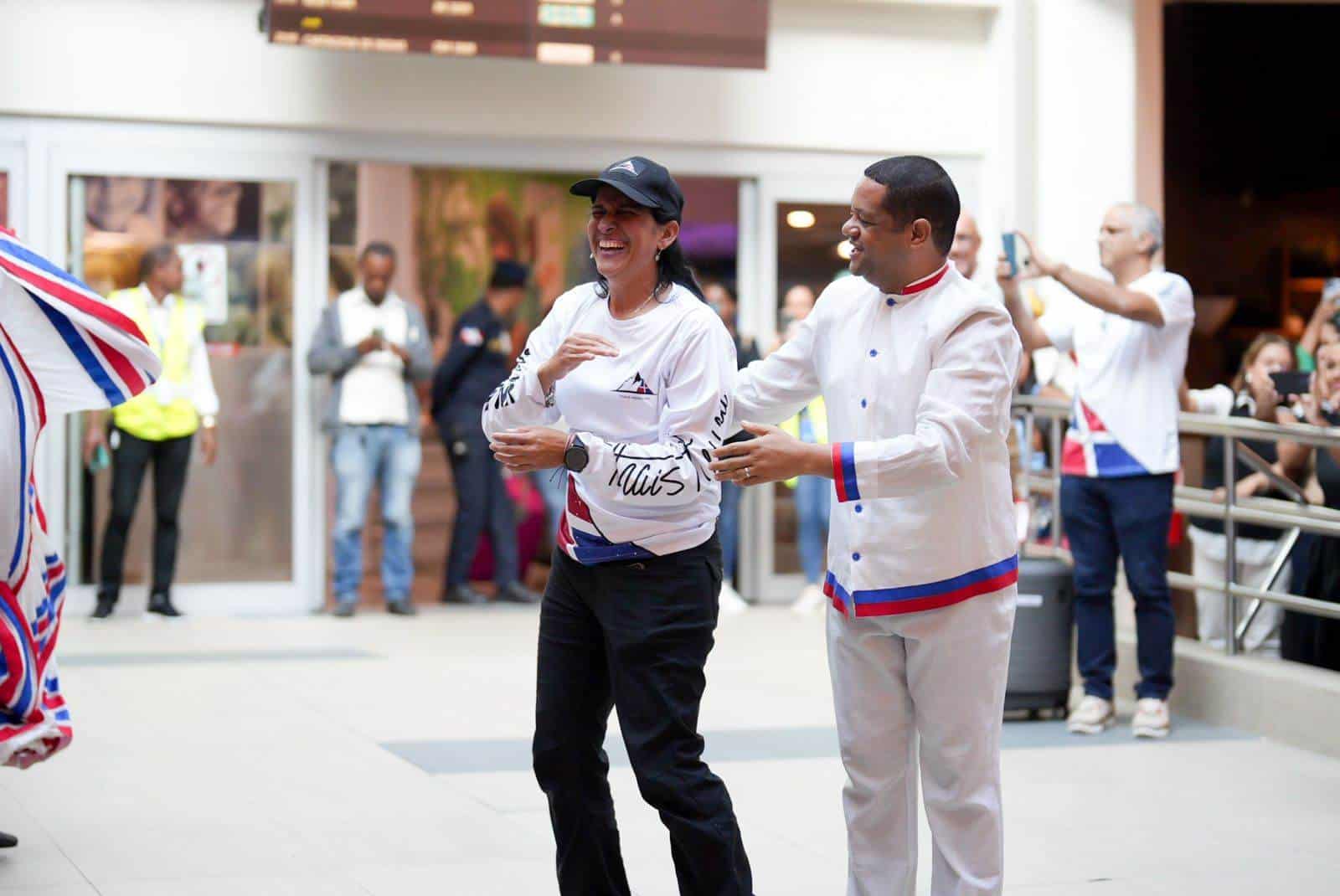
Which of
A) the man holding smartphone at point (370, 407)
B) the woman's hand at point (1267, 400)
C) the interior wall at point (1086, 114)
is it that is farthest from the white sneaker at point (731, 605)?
the woman's hand at point (1267, 400)

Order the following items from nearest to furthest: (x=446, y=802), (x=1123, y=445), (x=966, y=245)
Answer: (x=446, y=802)
(x=1123, y=445)
(x=966, y=245)

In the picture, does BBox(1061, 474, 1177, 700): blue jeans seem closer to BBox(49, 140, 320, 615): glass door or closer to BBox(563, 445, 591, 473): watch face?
BBox(563, 445, 591, 473): watch face

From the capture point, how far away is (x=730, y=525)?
12.5m

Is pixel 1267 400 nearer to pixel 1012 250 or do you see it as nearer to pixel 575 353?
pixel 1012 250

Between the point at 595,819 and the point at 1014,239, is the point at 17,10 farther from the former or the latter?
the point at 595,819

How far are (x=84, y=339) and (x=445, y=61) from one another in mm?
6972

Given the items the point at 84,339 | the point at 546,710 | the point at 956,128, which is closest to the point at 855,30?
the point at 956,128

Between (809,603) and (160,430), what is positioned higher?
(160,430)

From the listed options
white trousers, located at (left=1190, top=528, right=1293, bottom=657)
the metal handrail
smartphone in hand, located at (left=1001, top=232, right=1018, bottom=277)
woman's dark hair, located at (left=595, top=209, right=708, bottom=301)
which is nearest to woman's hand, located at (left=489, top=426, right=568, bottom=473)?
woman's dark hair, located at (left=595, top=209, right=708, bottom=301)

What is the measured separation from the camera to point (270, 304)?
1214cm

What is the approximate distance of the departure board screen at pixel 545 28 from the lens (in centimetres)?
1145

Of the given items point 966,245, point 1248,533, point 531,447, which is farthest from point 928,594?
point 1248,533

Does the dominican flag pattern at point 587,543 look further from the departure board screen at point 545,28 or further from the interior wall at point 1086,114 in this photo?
the interior wall at point 1086,114

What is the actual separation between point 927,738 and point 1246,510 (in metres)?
4.30
